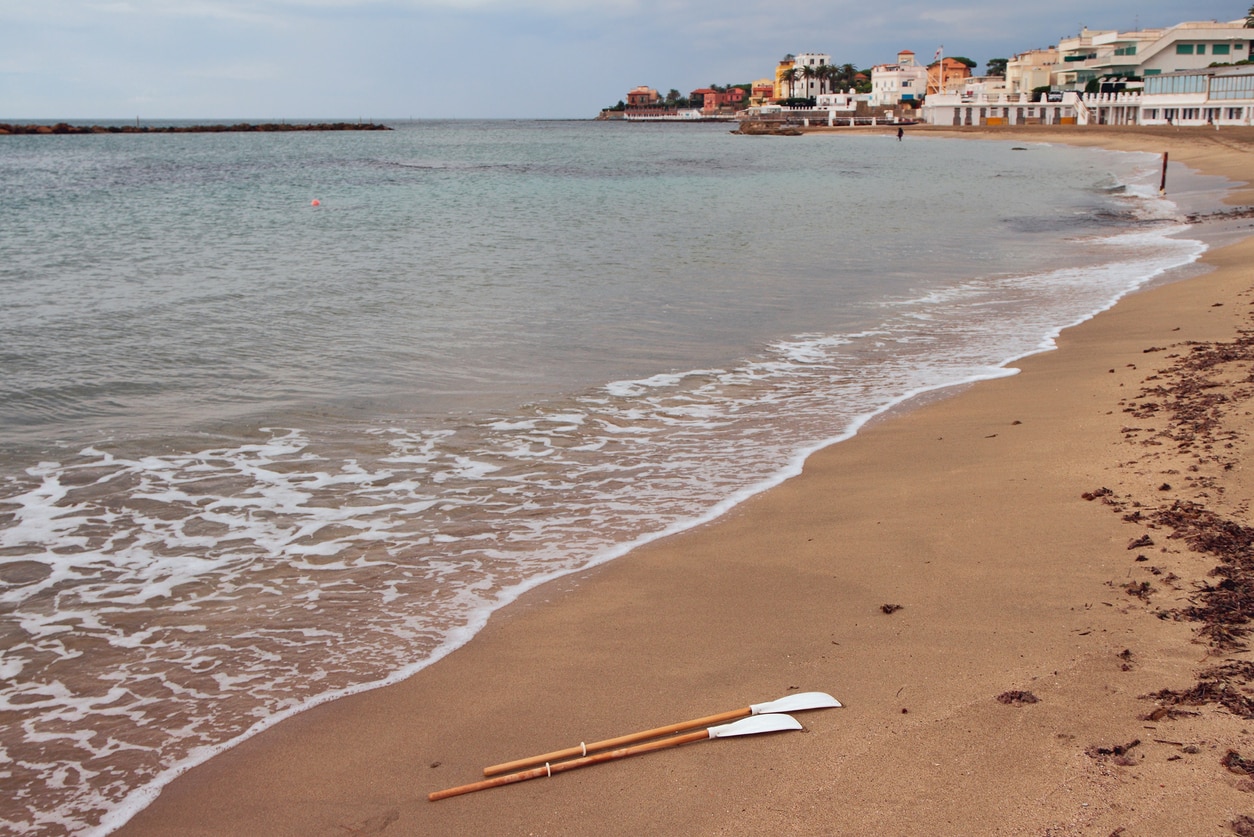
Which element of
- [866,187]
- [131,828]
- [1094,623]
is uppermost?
[866,187]

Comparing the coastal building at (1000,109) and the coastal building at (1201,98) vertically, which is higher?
the coastal building at (1000,109)

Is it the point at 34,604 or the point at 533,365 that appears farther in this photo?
the point at 533,365

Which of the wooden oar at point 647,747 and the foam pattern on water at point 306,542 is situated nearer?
the wooden oar at point 647,747

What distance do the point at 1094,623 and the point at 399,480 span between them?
5034 millimetres

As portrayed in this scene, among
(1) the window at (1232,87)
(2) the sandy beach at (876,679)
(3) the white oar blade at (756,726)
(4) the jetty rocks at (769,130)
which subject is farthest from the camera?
(4) the jetty rocks at (769,130)

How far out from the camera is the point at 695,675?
14.4ft

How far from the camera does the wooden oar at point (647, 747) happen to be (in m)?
3.61

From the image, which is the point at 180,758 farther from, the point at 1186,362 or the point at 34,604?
the point at 1186,362

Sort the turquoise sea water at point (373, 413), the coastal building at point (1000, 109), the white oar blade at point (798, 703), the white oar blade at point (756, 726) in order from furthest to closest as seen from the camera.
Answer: the coastal building at point (1000, 109), the turquoise sea water at point (373, 413), the white oar blade at point (798, 703), the white oar blade at point (756, 726)

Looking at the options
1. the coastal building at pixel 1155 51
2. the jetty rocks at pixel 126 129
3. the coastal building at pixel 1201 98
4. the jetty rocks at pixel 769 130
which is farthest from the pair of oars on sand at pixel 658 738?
the jetty rocks at pixel 126 129

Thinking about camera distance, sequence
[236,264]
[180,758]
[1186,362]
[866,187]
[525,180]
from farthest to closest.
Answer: [525,180], [866,187], [236,264], [1186,362], [180,758]

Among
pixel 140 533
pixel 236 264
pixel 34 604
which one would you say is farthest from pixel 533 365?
pixel 236 264

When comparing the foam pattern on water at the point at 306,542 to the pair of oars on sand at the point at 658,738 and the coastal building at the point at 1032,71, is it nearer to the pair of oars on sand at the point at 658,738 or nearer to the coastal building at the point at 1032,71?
the pair of oars on sand at the point at 658,738

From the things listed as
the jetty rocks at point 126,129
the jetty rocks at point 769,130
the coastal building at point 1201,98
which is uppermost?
the jetty rocks at point 126,129
